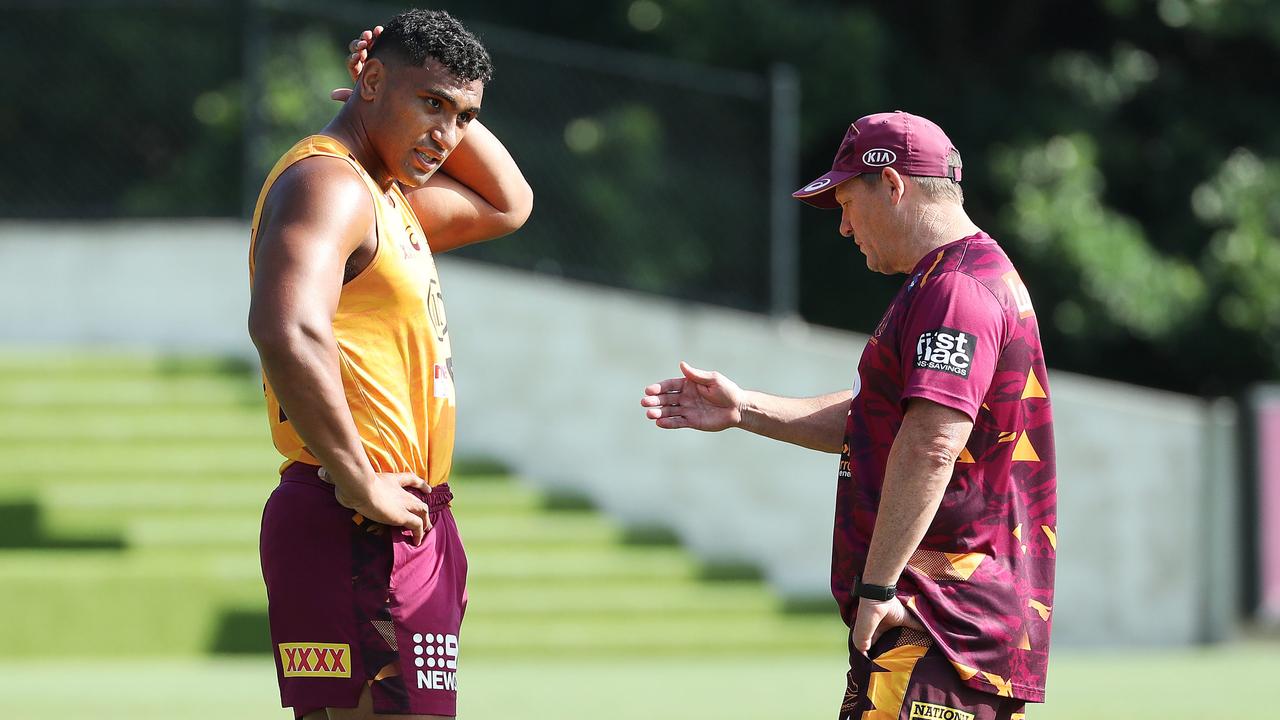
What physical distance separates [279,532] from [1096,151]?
13116 mm

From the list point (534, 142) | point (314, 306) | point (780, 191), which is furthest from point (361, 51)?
point (534, 142)

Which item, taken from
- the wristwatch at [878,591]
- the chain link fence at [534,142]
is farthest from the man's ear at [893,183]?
the chain link fence at [534,142]

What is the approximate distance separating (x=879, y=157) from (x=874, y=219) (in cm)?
15

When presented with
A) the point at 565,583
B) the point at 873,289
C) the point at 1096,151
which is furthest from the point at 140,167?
the point at 1096,151

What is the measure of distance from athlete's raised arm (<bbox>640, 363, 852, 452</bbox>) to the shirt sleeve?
25.7 inches

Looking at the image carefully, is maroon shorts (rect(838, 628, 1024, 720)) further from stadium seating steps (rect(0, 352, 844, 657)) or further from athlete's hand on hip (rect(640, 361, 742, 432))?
stadium seating steps (rect(0, 352, 844, 657))

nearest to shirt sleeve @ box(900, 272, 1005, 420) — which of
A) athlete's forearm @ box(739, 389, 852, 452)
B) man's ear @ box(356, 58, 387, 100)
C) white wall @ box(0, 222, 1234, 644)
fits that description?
athlete's forearm @ box(739, 389, 852, 452)

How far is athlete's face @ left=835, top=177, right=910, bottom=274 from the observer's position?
3732mm

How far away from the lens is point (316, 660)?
3.65 meters

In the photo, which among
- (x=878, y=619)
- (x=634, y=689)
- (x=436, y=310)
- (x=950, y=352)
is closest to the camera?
(x=950, y=352)

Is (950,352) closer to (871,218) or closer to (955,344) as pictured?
(955,344)

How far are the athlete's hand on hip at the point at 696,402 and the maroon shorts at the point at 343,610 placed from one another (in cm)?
81

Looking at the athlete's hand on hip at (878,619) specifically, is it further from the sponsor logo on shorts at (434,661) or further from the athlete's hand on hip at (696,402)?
the sponsor logo on shorts at (434,661)

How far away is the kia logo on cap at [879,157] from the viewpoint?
369cm
